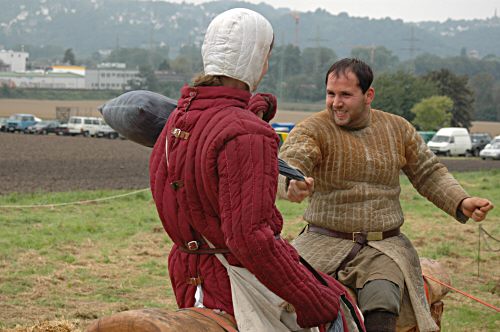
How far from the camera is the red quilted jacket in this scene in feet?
9.90

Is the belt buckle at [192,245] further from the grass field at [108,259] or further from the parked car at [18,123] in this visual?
the parked car at [18,123]

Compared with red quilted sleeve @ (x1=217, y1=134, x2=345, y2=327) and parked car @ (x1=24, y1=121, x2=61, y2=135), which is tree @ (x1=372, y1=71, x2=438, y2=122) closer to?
parked car @ (x1=24, y1=121, x2=61, y2=135)

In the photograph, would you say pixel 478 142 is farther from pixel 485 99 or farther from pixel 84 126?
pixel 485 99

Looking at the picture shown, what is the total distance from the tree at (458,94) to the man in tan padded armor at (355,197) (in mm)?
76415

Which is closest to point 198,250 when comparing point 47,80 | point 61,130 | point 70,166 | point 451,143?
point 70,166

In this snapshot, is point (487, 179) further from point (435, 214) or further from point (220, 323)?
point (220, 323)

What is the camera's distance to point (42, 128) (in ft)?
185

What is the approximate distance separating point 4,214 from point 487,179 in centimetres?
1489

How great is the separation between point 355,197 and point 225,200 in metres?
1.67

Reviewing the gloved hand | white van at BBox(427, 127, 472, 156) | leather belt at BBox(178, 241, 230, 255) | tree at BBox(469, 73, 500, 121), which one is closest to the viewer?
leather belt at BBox(178, 241, 230, 255)

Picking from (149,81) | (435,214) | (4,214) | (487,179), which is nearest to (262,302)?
(4,214)

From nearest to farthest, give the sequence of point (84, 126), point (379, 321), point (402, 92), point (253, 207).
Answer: point (253, 207) < point (379, 321) < point (84, 126) < point (402, 92)

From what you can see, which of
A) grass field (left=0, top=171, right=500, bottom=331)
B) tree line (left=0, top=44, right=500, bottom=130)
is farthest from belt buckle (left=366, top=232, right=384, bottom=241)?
tree line (left=0, top=44, right=500, bottom=130)

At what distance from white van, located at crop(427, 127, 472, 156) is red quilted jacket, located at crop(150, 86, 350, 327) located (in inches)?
1785
